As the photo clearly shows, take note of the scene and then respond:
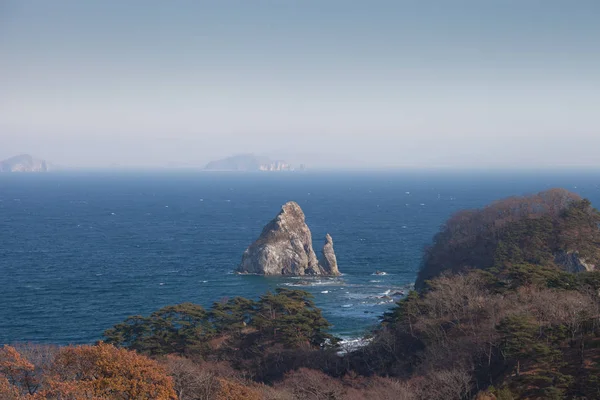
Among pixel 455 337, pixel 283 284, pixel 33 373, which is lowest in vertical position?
pixel 283 284

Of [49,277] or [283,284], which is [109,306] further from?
[283,284]

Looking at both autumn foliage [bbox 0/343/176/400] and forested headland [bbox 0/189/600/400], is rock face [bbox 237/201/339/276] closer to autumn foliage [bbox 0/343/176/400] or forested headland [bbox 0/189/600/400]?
forested headland [bbox 0/189/600/400]

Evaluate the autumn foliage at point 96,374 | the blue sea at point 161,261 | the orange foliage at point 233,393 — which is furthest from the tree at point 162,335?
the autumn foliage at point 96,374

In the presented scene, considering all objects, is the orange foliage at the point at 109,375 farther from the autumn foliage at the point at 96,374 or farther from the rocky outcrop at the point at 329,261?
the rocky outcrop at the point at 329,261

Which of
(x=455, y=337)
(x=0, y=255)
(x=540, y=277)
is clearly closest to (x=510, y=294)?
(x=540, y=277)

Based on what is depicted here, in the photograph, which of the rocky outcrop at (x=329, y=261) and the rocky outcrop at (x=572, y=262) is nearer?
the rocky outcrop at (x=572, y=262)

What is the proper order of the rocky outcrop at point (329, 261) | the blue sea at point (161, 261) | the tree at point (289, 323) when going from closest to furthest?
the tree at point (289, 323)
the blue sea at point (161, 261)
the rocky outcrop at point (329, 261)

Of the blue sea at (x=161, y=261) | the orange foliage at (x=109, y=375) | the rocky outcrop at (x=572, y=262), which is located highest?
the orange foliage at (x=109, y=375)
